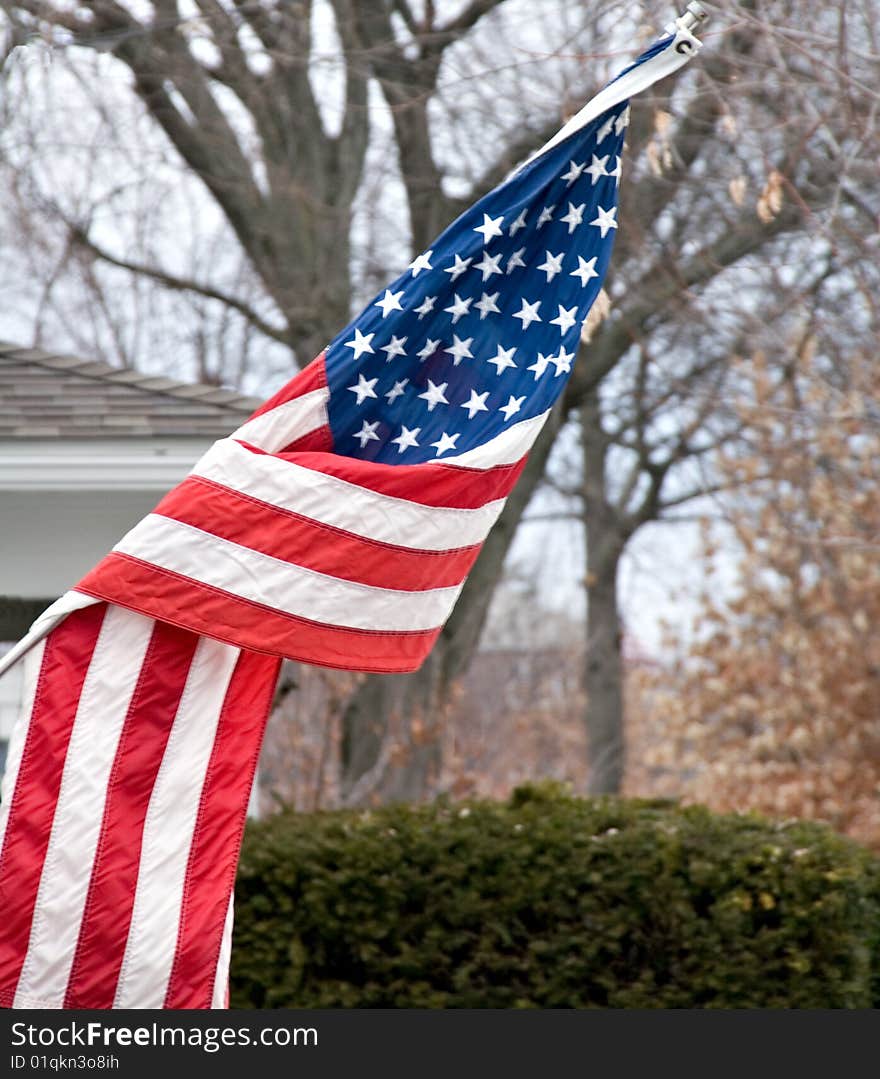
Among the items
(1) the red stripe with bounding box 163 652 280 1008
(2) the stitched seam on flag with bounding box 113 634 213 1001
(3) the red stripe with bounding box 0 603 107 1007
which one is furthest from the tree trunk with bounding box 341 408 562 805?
(3) the red stripe with bounding box 0 603 107 1007

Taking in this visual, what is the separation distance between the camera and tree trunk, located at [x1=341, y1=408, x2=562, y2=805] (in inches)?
452

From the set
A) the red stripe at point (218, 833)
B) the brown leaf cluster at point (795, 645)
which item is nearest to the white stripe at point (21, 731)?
the red stripe at point (218, 833)

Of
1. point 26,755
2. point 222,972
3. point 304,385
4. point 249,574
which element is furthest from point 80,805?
point 304,385

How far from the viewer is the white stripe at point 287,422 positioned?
4566 millimetres

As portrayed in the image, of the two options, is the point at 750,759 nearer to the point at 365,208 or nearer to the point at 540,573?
the point at 365,208

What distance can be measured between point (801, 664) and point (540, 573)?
14.3 m

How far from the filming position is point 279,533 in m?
4.35

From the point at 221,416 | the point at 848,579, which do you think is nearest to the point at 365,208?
the point at 848,579

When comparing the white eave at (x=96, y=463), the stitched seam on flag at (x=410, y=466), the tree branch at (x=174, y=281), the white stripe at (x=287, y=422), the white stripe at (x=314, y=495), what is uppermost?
the tree branch at (x=174, y=281)

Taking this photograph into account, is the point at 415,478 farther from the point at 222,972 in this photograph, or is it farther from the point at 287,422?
the point at 222,972

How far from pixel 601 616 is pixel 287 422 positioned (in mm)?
17725

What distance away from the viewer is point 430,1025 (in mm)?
5020

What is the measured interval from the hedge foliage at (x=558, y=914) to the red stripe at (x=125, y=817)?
312 centimetres

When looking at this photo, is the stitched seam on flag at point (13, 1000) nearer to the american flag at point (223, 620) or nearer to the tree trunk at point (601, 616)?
the american flag at point (223, 620)
